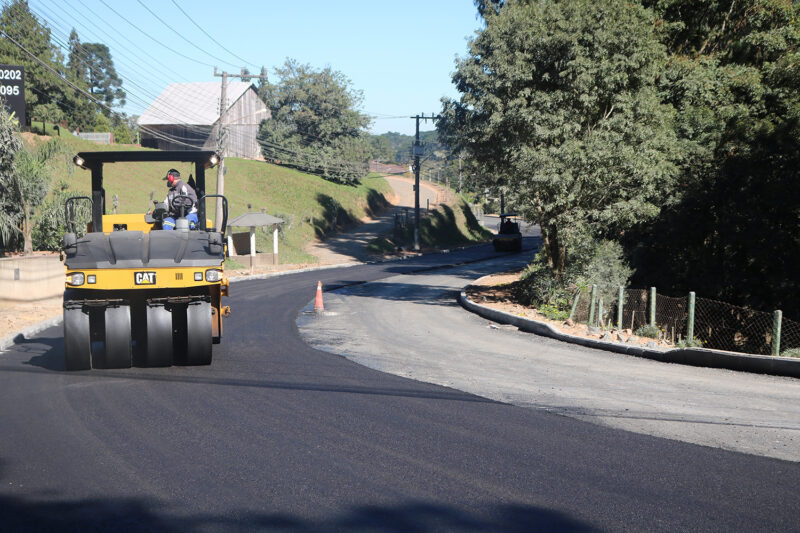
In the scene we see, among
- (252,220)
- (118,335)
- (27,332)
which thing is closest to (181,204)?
(118,335)

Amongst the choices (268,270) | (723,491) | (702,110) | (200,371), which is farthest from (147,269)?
(268,270)

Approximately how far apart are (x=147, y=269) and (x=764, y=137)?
15096 millimetres

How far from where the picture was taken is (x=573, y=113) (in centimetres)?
1992

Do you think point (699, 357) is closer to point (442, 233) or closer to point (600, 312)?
point (600, 312)

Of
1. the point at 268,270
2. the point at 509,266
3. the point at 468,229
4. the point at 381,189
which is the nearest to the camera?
the point at 268,270

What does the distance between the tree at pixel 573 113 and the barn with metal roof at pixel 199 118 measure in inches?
1837

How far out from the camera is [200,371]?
34.0 feet

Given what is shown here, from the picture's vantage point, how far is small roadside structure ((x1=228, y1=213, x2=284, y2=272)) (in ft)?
110

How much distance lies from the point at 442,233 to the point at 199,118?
26.0 meters

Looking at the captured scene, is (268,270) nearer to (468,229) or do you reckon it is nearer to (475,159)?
(475,159)

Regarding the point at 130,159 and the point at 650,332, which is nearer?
the point at 130,159

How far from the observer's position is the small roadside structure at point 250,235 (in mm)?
33656

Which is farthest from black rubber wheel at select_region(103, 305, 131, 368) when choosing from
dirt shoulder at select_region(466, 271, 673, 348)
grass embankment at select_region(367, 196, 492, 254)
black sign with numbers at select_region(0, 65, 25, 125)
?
grass embankment at select_region(367, 196, 492, 254)

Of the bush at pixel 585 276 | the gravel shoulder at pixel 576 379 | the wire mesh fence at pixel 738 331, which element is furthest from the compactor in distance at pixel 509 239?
the wire mesh fence at pixel 738 331
